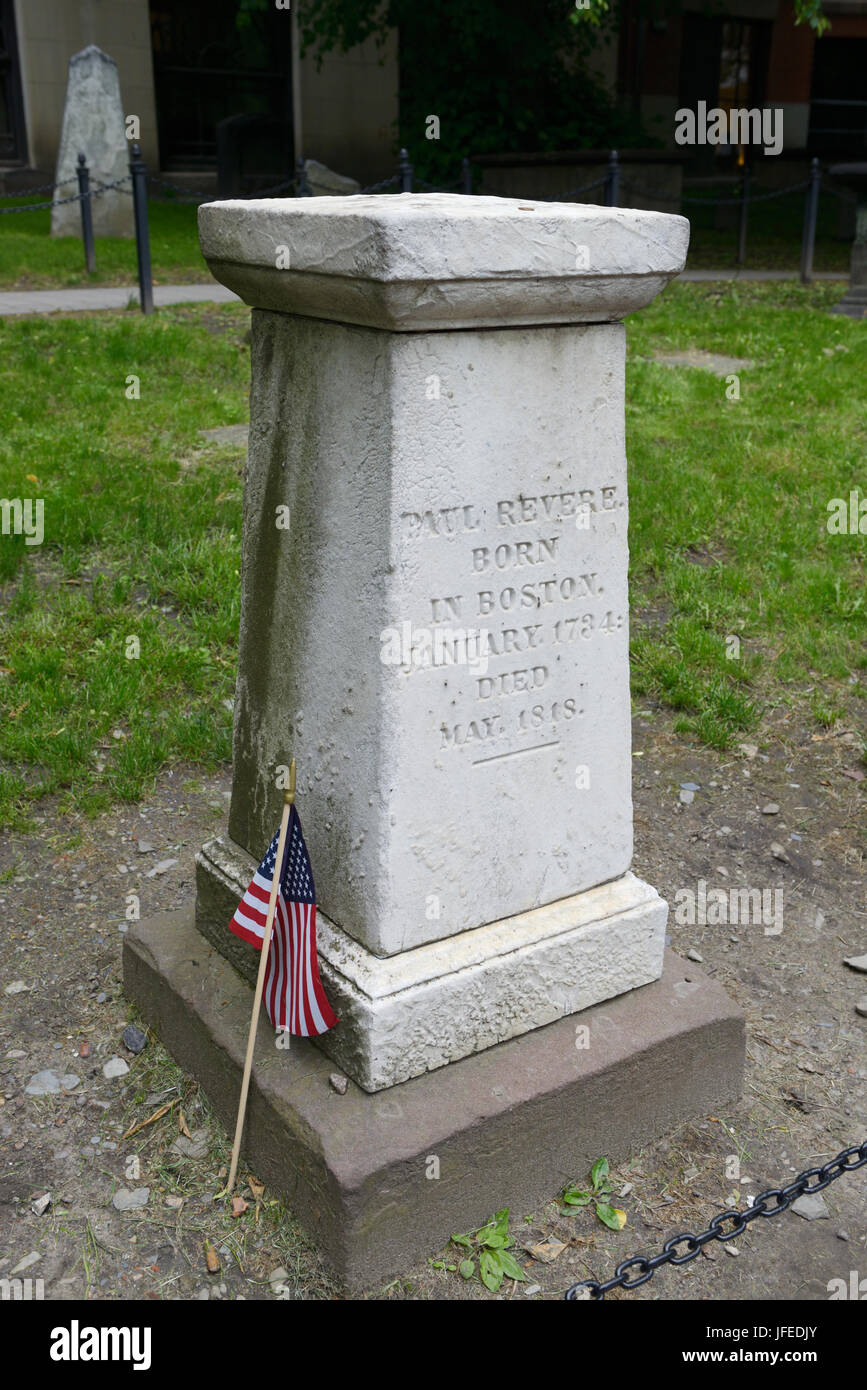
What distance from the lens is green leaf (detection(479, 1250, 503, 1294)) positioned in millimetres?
2402

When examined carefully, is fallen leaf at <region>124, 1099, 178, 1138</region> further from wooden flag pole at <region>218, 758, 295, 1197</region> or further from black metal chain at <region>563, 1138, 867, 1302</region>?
black metal chain at <region>563, 1138, 867, 1302</region>

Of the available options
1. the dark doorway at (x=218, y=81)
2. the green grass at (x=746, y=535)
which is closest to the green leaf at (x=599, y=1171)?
the green grass at (x=746, y=535)

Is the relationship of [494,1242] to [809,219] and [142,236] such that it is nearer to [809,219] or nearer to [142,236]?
[142,236]

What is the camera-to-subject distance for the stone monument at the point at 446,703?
225 cm

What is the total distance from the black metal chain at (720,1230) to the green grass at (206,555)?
207cm

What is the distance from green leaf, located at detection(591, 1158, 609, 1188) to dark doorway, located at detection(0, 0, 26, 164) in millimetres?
17894

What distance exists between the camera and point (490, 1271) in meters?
2.43

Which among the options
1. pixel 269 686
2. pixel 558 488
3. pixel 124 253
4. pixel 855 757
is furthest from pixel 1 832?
pixel 124 253

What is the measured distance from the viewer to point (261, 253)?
2.39 meters

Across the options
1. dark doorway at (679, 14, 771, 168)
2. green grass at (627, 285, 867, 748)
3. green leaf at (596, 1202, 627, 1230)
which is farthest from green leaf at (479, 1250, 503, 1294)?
dark doorway at (679, 14, 771, 168)

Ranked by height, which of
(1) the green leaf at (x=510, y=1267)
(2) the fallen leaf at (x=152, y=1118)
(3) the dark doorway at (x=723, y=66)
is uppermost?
(3) the dark doorway at (x=723, y=66)

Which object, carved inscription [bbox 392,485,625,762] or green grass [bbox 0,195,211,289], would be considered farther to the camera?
green grass [bbox 0,195,211,289]

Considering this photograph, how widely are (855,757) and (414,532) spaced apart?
→ 2661mm

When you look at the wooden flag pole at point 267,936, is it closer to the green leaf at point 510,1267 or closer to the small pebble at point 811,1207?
the green leaf at point 510,1267
